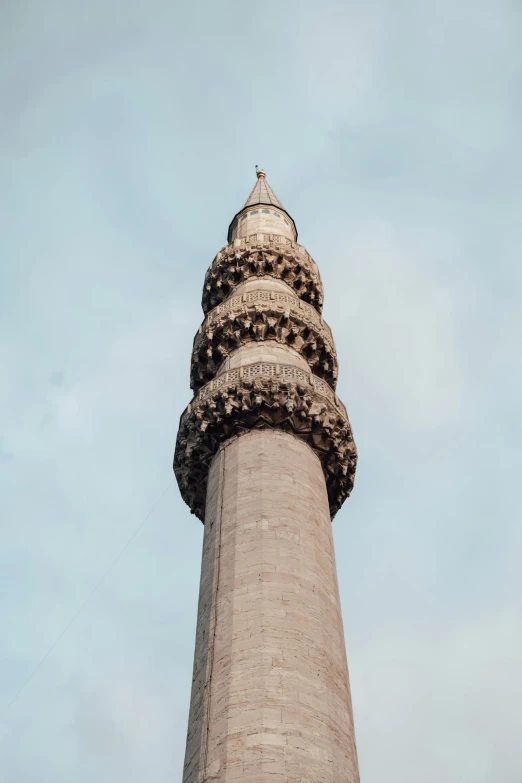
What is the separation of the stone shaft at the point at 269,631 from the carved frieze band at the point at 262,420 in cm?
44

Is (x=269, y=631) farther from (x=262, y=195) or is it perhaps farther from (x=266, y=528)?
(x=262, y=195)

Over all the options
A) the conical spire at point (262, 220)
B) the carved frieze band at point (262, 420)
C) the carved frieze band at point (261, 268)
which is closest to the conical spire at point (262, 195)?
the conical spire at point (262, 220)

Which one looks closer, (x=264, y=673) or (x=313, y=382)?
(x=264, y=673)

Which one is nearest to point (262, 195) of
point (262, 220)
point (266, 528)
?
point (262, 220)

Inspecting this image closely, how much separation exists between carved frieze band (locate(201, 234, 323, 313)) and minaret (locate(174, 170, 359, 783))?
0.04m

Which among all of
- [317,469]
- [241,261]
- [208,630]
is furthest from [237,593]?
[241,261]

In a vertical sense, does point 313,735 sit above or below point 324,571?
below

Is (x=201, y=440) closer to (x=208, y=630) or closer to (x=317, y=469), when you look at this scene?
(x=317, y=469)

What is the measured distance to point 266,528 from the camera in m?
14.6

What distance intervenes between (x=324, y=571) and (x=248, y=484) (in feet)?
7.01

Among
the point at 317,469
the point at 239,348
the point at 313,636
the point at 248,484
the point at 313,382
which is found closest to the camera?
the point at 313,636

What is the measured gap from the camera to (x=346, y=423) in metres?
18.5

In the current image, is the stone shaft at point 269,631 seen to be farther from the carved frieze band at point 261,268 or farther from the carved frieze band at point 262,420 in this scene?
the carved frieze band at point 261,268

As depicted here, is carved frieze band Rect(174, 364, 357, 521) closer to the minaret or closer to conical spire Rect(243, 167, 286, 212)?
the minaret
